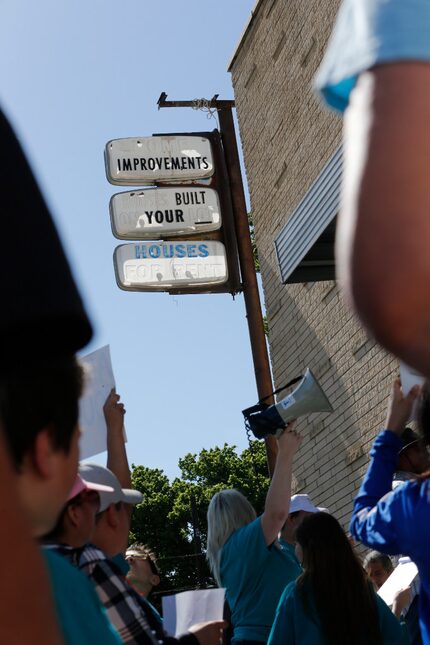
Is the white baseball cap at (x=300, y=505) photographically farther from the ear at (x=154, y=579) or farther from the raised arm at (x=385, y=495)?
the raised arm at (x=385, y=495)

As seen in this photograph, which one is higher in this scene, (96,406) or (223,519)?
(96,406)

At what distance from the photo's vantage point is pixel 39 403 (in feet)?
3.12

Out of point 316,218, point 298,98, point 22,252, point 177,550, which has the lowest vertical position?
point 177,550

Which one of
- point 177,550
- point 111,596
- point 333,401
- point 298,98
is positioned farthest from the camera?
point 177,550

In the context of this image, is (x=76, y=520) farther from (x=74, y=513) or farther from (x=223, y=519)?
(x=223, y=519)

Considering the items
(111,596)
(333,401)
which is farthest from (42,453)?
(333,401)

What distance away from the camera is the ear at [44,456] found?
37.3 inches

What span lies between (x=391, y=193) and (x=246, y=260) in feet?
→ 34.2

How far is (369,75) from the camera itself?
0.72 meters

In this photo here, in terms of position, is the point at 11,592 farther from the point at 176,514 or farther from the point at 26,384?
the point at 176,514

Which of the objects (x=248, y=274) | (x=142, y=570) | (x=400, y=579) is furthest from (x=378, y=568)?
(x=248, y=274)

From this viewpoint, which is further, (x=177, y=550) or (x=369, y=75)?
(x=177, y=550)

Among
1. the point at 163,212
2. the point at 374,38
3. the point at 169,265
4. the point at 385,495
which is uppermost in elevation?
the point at 163,212

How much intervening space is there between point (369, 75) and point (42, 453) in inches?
20.1
